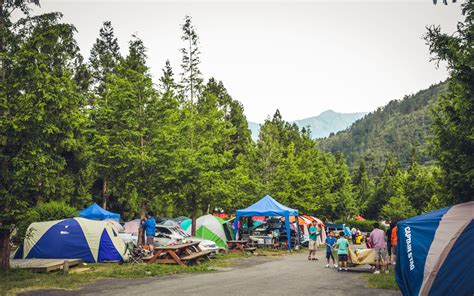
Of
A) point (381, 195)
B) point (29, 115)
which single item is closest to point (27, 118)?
point (29, 115)

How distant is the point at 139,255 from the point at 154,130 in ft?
21.1

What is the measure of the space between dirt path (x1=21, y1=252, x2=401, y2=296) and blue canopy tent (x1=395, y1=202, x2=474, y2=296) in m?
2.08

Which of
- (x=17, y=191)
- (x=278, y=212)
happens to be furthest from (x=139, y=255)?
(x=278, y=212)

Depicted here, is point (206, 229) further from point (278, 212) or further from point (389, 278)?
point (389, 278)

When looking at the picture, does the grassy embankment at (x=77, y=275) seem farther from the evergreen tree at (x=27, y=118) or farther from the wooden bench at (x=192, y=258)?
the evergreen tree at (x=27, y=118)

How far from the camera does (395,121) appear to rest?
190 m

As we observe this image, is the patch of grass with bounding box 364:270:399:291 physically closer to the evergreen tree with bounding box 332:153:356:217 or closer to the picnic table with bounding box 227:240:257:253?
the picnic table with bounding box 227:240:257:253

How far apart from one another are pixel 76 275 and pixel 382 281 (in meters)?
9.58

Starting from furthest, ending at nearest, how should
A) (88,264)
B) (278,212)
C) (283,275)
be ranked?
(278,212), (88,264), (283,275)

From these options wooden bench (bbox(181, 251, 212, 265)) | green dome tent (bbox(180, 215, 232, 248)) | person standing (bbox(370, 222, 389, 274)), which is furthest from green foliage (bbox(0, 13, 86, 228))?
green dome tent (bbox(180, 215, 232, 248))

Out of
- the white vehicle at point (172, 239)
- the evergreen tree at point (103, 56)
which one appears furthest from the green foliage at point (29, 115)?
the evergreen tree at point (103, 56)

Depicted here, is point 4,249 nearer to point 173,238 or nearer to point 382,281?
point 173,238

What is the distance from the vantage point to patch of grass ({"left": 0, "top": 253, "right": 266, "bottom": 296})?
36.4 feet

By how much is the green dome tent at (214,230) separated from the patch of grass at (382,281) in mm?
12123
